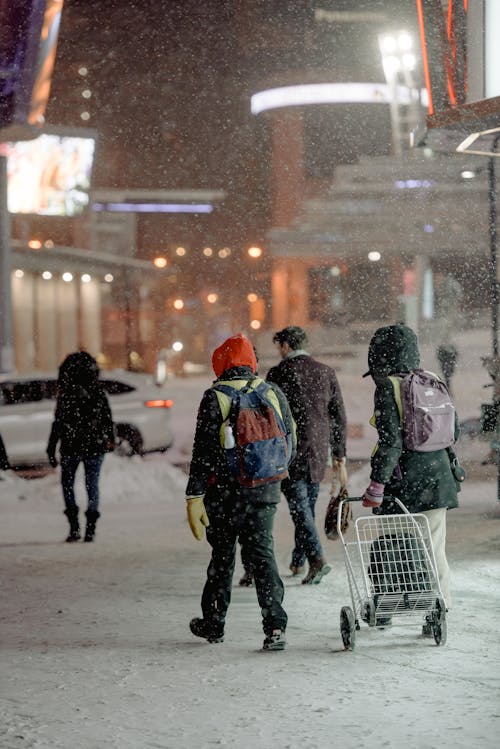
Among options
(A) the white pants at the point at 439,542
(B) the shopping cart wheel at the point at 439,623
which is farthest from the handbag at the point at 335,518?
(B) the shopping cart wheel at the point at 439,623

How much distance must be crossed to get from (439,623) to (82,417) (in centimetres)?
514

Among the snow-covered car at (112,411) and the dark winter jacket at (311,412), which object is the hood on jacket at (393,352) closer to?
the dark winter jacket at (311,412)

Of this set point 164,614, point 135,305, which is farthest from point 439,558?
point 135,305

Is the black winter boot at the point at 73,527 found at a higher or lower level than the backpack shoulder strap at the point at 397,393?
lower

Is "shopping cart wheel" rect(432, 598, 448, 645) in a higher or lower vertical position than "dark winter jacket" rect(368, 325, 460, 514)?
lower

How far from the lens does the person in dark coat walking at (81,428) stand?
34.2 feet

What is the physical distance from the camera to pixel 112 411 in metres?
17.4

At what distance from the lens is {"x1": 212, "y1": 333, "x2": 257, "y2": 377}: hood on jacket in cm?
635

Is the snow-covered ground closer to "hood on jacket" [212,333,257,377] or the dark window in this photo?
"hood on jacket" [212,333,257,377]

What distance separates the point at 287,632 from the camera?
21.7 ft

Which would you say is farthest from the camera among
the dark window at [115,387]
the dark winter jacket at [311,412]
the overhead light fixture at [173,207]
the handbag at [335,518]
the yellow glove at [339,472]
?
the overhead light fixture at [173,207]

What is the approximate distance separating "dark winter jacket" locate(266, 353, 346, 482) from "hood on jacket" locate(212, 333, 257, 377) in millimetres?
1757

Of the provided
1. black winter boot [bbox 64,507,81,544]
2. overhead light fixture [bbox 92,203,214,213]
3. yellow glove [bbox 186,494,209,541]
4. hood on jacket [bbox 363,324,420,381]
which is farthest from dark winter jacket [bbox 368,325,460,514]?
overhead light fixture [bbox 92,203,214,213]

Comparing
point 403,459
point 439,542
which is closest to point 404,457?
point 403,459
